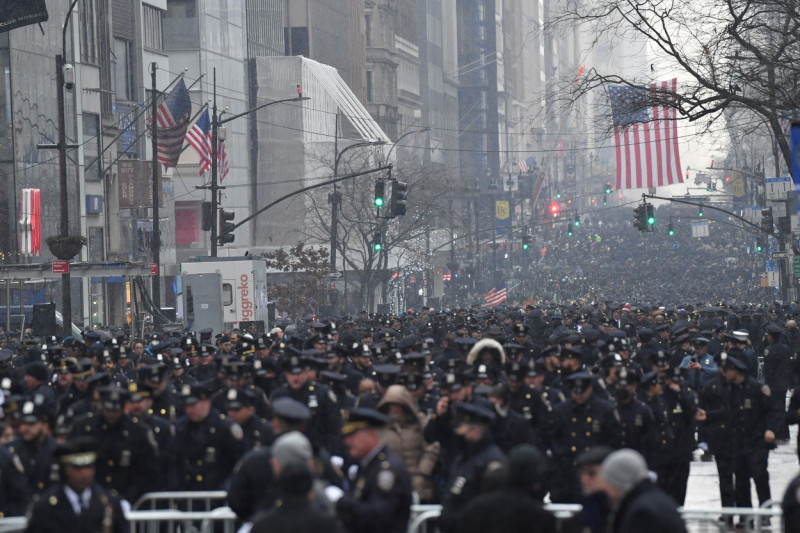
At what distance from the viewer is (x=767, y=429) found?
50.5ft

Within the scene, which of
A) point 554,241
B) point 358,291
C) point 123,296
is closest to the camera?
point 123,296

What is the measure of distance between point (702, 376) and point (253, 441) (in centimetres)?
911

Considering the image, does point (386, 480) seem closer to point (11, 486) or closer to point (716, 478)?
point (11, 486)

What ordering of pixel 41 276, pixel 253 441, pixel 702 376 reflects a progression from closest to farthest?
1. pixel 253 441
2. pixel 702 376
3. pixel 41 276

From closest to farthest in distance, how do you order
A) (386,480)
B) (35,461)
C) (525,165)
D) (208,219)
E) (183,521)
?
(386,480) → (183,521) → (35,461) → (208,219) → (525,165)

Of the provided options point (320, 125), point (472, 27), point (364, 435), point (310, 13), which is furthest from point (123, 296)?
point (472, 27)

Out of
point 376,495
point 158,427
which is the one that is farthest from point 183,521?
point 376,495

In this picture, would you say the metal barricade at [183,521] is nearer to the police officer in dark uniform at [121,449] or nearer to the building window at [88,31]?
the police officer in dark uniform at [121,449]

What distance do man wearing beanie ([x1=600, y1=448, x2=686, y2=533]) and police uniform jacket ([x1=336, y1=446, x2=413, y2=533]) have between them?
4.43 ft

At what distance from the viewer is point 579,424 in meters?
13.3

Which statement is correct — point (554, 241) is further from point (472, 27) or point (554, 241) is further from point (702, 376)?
point (702, 376)

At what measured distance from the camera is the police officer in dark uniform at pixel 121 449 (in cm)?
1185

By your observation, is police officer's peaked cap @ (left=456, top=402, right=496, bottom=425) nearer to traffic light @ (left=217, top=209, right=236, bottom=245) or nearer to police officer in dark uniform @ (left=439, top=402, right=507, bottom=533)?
police officer in dark uniform @ (left=439, top=402, right=507, bottom=533)

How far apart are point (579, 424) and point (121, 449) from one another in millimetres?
4025
